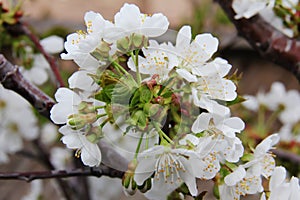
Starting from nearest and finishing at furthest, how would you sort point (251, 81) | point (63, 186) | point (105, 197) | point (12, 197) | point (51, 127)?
point (63, 186) < point (105, 197) < point (51, 127) < point (12, 197) < point (251, 81)

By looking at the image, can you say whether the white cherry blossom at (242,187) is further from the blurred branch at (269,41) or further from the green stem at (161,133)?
the blurred branch at (269,41)

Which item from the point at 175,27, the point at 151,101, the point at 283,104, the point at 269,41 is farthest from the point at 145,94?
the point at 175,27

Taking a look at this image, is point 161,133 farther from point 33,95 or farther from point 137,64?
point 33,95

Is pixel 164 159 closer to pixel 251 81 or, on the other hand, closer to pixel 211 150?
pixel 211 150

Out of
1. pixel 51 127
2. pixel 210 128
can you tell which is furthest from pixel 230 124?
pixel 51 127

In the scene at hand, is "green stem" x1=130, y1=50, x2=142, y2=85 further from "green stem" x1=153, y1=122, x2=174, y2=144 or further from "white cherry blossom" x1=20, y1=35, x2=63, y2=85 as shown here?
"white cherry blossom" x1=20, y1=35, x2=63, y2=85

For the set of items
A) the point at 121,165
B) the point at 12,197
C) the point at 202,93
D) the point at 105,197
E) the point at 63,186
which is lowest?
the point at 12,197
